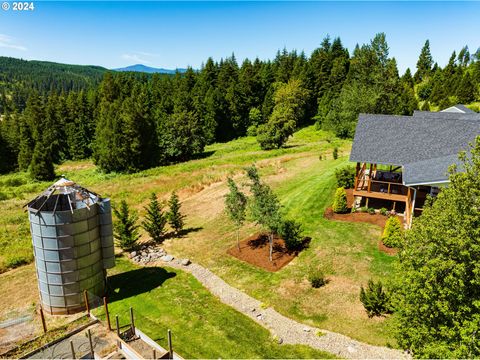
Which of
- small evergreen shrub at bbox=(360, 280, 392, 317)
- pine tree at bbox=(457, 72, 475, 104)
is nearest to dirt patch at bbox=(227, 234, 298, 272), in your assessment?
small evergreen shrub at bbox=(360, 280, 392, 317)

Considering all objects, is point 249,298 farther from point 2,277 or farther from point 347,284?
point 2,277

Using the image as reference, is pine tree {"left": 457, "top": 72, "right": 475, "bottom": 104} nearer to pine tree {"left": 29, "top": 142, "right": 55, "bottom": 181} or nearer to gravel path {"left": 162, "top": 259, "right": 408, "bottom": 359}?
gravel path {"left": 162, "top": 259, "right": 408, "bottom": 359}

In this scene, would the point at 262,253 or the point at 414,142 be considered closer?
the point at 262,253

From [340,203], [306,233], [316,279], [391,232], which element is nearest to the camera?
[316,279]

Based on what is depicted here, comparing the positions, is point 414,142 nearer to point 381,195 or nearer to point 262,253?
point 381,195

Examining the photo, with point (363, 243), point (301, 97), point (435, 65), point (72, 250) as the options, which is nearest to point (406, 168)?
point (363, 243)

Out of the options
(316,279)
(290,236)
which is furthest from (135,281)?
(316,279)

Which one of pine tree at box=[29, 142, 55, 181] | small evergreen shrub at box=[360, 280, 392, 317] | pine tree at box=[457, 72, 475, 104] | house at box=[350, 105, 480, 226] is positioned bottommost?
pine tree at box=[29, 142, 55, 181]
